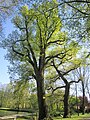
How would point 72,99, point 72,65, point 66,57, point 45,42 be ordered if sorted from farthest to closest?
point 72,99, point 72,65, point 66,57, point 45,42

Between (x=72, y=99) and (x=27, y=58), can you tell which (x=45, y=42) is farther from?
(x=72, y=99)

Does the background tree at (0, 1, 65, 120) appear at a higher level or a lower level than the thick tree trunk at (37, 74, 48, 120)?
higher

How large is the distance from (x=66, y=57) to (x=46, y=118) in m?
8.26

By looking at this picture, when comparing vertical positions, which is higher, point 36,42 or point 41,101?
point 36,42

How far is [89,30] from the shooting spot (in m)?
14.7

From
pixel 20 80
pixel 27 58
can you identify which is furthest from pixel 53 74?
pixel 27 58

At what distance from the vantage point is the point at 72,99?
55.1 meters

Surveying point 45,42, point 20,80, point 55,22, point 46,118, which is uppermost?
point 55,22

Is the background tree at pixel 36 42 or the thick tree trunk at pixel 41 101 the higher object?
the background tree at pixel 36 42

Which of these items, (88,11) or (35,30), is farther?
(35,30)

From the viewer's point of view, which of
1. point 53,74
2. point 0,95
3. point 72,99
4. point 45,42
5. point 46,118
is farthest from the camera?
point 0,95

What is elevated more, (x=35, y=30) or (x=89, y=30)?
(x=35, y=30)

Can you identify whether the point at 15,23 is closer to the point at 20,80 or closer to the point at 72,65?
the point at 20,80

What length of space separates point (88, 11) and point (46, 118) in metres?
13.0
